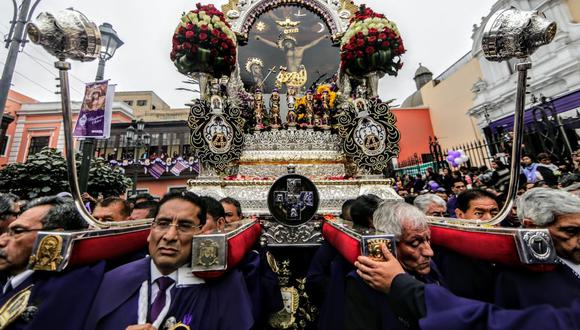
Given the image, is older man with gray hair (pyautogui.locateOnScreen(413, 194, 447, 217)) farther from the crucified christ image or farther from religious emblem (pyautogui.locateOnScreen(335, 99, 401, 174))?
the crucified christ image

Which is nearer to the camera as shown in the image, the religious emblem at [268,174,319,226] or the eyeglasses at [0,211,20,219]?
the eyeglasses at [0,211,20,219]

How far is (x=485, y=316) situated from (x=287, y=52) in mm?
6247

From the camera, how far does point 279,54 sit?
6.25m

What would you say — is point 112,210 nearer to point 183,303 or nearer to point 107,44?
point 183,303

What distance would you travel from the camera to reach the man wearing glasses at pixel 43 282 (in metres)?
1.19

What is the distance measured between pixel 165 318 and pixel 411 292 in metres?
1.22

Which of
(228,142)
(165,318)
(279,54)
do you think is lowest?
(165,318)

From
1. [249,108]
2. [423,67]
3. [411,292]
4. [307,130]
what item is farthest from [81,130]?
[423,67]

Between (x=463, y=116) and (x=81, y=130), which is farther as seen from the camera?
(x=463, y=116)

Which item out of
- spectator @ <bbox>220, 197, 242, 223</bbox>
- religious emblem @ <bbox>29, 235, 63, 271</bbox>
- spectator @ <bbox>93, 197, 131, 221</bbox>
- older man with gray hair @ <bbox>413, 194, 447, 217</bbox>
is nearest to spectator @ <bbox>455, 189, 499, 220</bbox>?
older man with gray hair @ <bbox>413, 194, 447, 217</bbox>

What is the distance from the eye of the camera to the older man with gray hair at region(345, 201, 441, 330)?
4.52 feet

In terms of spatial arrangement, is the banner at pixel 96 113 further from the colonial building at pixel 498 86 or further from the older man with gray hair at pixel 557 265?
the colonial building at pixel 498 86

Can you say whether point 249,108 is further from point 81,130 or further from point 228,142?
point 81,130

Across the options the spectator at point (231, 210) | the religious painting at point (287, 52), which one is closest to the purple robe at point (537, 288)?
the spectator at point (231, 210)
